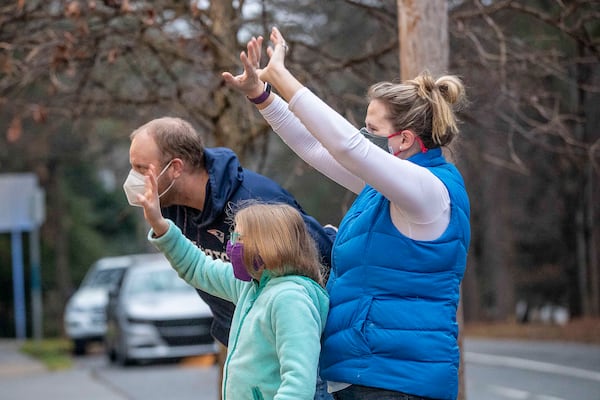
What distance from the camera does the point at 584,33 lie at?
6703 mm

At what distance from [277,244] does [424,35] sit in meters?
2.44

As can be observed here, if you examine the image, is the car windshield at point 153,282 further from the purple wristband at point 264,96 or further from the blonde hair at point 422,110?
the blonde hair at point 422,110

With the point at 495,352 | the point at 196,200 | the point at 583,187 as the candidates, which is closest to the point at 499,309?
the point at 583,187

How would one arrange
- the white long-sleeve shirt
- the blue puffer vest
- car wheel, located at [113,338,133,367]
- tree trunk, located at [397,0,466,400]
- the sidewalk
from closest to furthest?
the white long-sleeve shirt
the blue puffer vest
tree trunk, located at [397,0,466,400]
the sidewalk
car wheel, located at [113,338,133,367]

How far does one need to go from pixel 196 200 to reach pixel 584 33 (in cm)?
365

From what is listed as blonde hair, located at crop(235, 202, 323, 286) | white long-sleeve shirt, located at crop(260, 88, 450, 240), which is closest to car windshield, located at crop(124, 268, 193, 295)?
blonde hair, located at crop(235, 202, 323, 286)

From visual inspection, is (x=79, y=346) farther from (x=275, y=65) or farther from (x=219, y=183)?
(x=275, y=65)

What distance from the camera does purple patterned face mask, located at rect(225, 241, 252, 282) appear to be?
10.6 ft

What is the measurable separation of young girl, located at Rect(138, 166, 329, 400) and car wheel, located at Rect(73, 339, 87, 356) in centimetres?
1847

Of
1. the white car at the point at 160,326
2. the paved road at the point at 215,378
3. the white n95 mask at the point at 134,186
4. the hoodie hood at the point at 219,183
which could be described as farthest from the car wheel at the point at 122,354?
the white n95 mask at the point at 134,186

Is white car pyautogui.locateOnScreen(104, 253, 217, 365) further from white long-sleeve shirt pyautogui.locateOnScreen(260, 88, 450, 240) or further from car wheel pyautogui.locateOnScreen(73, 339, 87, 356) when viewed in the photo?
white long-sleeve shirt pyautogui.locateOnScreen(260, 88, 450, 240)

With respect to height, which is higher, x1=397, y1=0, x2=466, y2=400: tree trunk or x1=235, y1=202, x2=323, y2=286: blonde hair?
x1=397, y1=0, x2=466, y2=400: tree trunk

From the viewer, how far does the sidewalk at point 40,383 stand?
1288cm

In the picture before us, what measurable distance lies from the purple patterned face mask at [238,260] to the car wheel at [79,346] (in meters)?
18.5
